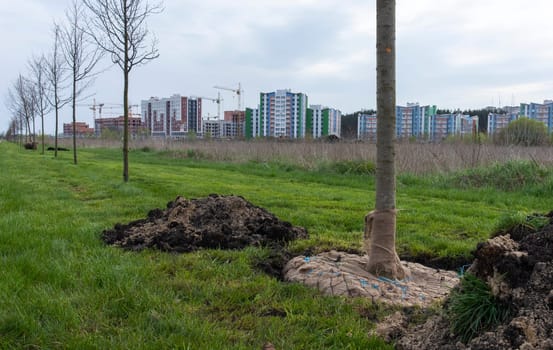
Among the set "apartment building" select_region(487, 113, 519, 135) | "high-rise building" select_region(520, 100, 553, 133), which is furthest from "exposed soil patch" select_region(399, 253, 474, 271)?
"high-rise building" select_region(520, 100, 553, 133)

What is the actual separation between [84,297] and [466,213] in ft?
18.4

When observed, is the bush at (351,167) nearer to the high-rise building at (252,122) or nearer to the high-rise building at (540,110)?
the high-rise building at (540,110)

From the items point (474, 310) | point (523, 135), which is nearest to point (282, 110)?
point (523, 135)

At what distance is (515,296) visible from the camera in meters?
2.18

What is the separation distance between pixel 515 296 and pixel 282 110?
268 feet

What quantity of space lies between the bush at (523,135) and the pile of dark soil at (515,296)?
41.7 feet

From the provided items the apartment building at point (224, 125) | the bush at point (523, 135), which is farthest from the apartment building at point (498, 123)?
the apartment building at point (224, 125)

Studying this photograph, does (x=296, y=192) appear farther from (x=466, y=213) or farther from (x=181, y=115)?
(x=181, y=115)

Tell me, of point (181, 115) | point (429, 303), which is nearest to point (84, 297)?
point (429, 303)

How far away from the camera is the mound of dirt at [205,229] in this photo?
439 centimetres

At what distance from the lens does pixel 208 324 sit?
2.59 m

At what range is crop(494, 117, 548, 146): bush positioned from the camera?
13.9 meters

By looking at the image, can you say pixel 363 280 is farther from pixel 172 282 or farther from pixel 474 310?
pixel 172 282

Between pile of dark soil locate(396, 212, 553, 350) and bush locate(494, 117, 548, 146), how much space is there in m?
12.7
